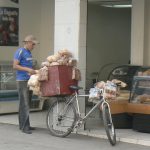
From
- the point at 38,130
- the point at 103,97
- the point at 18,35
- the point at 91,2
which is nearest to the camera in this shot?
the point at 103,97

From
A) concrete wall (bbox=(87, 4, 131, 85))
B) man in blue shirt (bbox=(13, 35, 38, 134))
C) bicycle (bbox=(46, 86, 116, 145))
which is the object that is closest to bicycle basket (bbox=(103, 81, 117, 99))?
bicycle (bbox=(46, 86, 116, 145))

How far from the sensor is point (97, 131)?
980cm

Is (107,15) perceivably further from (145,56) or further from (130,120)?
(130,120)

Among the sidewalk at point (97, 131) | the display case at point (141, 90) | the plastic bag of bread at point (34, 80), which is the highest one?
the plastic bag of bread at point (34, 80)

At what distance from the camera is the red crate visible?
30.1ft

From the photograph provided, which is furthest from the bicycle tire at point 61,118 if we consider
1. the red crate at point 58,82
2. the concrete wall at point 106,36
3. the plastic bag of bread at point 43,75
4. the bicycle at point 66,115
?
the concrete wall at point 106,36

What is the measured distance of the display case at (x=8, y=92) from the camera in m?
12.2


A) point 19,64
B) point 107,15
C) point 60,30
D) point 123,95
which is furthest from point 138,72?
point 107,15

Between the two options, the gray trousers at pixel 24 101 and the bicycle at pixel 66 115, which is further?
the gray trousers at pixel 24 101

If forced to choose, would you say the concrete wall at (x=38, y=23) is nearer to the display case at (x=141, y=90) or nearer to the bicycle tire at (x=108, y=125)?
the display case at (x=141, y=90)

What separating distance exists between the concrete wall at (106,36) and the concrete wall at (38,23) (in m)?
1.54

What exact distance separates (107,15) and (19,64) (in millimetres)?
6824

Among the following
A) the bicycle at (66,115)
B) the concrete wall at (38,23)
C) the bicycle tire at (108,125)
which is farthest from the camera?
the concrete wall at (38,23)

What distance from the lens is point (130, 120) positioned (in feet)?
33.4
